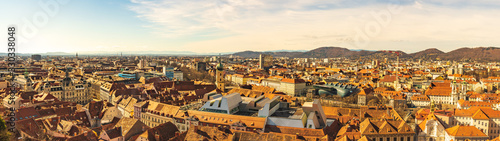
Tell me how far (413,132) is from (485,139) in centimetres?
977

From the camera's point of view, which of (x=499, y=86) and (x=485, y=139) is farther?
(x=499, y=86)

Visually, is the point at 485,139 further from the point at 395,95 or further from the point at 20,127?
the point at 20,127

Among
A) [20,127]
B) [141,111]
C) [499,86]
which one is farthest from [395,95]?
[20,127]

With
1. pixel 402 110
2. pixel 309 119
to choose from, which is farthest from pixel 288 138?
pixel 402 110

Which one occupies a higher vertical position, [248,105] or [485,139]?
[248,105]

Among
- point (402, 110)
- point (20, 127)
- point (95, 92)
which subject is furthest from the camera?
point (95, 92)

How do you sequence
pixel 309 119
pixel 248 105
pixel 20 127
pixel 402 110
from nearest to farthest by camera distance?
pixel 20 127 < pixel 309 119 < pixel 248 105 < pixel 402 110

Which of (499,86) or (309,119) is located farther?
(499,86)

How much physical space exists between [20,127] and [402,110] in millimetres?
64901

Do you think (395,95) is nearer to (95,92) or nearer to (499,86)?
(499,86)

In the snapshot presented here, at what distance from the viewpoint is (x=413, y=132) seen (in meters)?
40.7

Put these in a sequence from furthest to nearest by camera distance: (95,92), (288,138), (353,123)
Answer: (95,92)
(353,123)
(288,138)

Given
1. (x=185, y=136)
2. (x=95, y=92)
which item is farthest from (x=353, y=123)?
(x=95, y=92)

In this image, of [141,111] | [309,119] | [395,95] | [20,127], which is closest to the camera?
[20,127]
